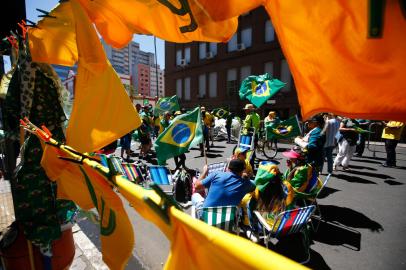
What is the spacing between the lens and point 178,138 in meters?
4.75

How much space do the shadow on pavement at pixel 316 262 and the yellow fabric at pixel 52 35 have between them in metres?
3.71

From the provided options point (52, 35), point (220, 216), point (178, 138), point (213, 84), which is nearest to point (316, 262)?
point (220, 216)

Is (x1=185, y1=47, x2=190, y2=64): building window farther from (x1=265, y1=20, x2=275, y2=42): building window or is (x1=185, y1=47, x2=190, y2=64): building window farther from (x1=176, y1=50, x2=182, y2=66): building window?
(x1=265, y1=20, x2=275, y2=42): building window

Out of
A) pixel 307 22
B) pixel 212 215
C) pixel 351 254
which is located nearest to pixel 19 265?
pixel 212 215

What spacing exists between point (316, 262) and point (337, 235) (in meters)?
0.91

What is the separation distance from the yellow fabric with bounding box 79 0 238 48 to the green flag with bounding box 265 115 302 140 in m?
7.80

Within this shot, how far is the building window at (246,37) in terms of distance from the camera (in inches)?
975

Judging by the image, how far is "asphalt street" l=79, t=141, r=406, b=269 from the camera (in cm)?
327

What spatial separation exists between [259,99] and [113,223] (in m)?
6.06

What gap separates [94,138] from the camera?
1.79 metres

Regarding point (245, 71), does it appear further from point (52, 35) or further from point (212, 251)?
point (212, 251)

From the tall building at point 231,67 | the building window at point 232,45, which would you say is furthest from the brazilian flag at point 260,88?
the building window at point 232,45

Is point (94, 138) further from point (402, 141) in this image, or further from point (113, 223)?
point (402, 141)

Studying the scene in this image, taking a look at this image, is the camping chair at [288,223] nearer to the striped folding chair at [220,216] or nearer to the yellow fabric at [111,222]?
the striped folding chair at [220,216]
